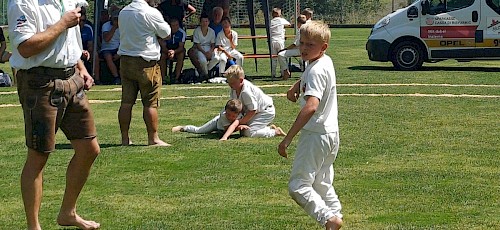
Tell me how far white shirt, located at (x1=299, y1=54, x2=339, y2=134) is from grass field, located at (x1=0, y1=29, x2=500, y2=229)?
0.94m

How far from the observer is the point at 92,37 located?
20266mm

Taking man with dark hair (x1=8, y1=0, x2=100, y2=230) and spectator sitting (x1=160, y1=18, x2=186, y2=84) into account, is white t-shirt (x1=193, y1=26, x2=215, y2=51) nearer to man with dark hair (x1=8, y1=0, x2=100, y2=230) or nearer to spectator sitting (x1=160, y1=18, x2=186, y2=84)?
spectator sitting (x1=160, y1=18, x2=186, y2=84)

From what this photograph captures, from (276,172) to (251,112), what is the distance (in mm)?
2476

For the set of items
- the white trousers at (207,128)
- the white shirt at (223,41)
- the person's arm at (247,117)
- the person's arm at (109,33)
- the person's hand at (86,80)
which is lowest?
the white trousers at (207,128)

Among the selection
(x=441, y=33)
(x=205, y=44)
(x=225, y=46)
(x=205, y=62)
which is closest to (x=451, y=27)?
(x=441, y=33)

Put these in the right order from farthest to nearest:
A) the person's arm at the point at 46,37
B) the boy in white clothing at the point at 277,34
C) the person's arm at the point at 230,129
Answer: the boy in white clothing at the point at 277,34 < the person's arm at the point at 230,129 < the person's arm at the point at 46,37

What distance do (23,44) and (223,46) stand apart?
1462 cm

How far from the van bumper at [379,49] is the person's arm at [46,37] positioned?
18.1m

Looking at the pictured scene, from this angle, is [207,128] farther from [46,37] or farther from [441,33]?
[441,33]

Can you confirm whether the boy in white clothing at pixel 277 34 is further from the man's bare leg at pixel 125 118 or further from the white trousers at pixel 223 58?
the man's bare leg at pixel 125 118

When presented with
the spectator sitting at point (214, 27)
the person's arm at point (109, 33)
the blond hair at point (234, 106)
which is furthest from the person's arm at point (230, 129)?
the person's arm at point (109, 33)

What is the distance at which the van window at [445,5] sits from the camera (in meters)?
22.8

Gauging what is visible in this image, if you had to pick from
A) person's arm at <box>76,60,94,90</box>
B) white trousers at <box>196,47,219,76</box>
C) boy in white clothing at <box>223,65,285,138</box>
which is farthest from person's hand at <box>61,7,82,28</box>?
white trousers at <box>196,47,219,76</box>

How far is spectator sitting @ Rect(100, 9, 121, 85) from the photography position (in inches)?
792
